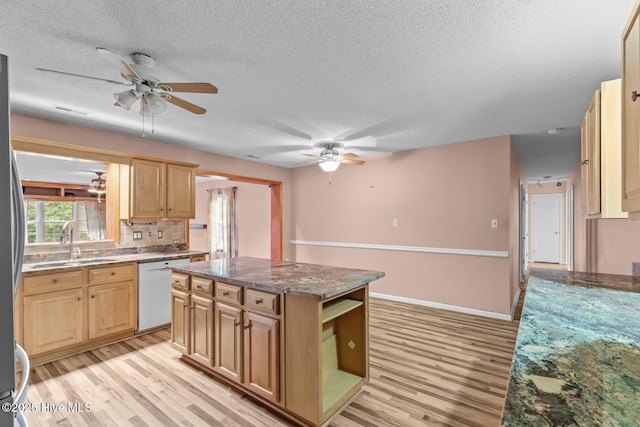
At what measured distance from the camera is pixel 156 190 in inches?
145

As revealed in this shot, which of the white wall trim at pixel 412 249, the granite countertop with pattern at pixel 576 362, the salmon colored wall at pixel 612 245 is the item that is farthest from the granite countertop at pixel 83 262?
the salmon colored wall at pixel 612 245

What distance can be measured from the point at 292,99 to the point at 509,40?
1633mm

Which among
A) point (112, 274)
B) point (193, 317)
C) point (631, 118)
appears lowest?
point (193, 317)

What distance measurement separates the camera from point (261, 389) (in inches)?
80.2

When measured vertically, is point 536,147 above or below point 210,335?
above

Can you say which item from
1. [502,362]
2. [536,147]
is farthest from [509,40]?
[536,147]

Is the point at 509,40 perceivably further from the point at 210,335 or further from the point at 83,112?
the point at 83,112

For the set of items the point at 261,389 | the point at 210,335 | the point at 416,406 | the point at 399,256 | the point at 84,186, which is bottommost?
the point at 416,406

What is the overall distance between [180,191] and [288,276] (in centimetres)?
251

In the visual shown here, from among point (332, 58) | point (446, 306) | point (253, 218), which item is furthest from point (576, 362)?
point (253, 218)

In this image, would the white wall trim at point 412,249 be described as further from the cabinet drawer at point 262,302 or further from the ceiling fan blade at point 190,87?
the ceiling fan blade at point 190,87

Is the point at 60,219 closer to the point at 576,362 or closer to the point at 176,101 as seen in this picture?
the point at 176,101

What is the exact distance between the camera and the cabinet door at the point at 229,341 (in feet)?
7.07

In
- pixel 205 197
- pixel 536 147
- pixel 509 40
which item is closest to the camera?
pixel 509 40
